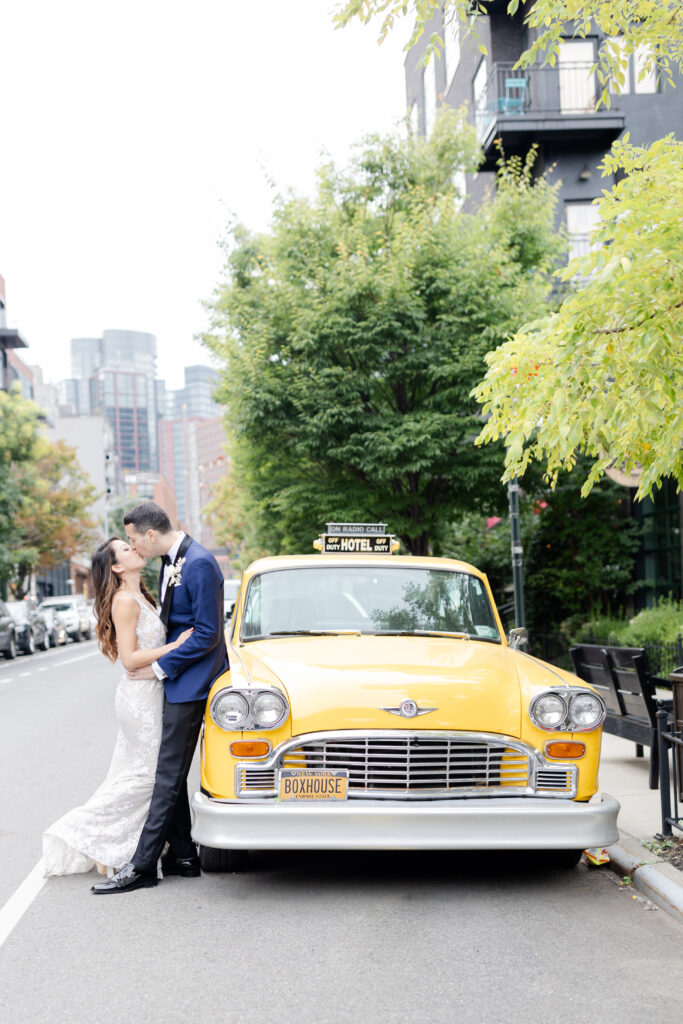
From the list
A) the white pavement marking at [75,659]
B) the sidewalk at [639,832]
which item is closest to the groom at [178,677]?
the sidewalk at [639,832]

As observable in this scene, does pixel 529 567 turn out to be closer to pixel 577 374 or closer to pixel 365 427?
pixel 365 427

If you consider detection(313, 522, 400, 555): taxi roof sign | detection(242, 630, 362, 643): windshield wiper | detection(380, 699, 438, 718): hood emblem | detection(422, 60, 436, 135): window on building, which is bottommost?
detection(380, 699, 438, 718): hood emblem

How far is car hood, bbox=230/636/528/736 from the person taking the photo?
5.34m

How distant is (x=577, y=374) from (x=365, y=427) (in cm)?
1247

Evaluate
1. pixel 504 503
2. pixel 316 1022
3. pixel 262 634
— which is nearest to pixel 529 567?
pixel 504 503

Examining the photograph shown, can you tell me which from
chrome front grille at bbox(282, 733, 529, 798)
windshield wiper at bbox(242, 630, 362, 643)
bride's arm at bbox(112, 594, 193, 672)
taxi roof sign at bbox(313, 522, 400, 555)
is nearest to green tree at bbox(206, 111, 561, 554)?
taxi roof sign at bbox(313, 522, 400, 555)

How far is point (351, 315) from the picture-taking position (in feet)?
56.0

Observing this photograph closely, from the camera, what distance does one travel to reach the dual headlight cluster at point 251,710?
210 inches

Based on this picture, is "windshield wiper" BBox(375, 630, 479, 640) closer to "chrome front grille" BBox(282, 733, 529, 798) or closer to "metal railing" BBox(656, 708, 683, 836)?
"metal railing" BBox(656, 708, 683, 836)

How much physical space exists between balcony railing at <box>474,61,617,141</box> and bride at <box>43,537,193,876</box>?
60.3 ft

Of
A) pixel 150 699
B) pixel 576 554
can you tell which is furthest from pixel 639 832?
pixel 576 554

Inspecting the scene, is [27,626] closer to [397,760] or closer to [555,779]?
[397,760]

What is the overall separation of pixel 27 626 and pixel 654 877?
95.8 ft

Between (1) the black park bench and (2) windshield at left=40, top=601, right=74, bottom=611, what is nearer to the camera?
(1) the black park bench
